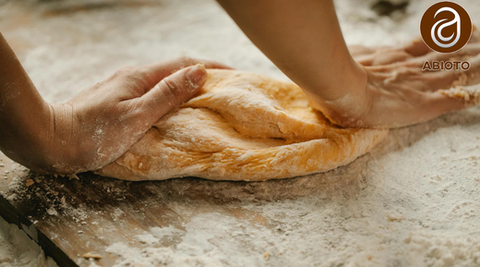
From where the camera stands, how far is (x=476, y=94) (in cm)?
178

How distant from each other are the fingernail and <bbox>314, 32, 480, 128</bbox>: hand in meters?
0.50

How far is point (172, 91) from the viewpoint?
146 centimetres

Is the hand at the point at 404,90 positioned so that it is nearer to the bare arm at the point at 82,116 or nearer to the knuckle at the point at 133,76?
the bare arm at the point at 82,116

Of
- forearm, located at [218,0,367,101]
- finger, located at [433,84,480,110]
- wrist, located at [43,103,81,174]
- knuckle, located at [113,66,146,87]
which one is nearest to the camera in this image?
forearm, located at [218,0,367,101]

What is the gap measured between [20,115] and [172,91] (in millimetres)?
544

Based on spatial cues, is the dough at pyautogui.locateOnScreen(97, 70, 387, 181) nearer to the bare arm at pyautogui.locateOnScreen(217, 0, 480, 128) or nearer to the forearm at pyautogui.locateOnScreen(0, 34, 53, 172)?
the bare arm at pyautogui.locateOnScreen(217, 0, 480, 128)

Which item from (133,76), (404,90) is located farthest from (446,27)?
(133,76)

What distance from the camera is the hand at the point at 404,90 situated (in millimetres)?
1479

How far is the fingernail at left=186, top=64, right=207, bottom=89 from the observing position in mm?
1507

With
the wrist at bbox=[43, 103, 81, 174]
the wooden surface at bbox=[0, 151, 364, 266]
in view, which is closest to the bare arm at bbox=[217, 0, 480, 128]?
the wooden surface at bbox=[0, 151, 364, 266]

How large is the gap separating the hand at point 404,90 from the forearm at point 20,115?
1056 mm

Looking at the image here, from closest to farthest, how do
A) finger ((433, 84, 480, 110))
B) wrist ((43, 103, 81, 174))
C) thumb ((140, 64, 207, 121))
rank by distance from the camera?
wrist ((43, 103, 81, 174)) < thumb ((140, 64, 207, 121)) < finger ((433, 84, 480, 110))

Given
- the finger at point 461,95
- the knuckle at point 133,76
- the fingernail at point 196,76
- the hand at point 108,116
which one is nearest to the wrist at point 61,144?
the hand at point 108,116

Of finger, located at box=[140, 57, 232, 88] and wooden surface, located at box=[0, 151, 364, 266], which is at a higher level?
finger, located at box=[140, 57, 232, 88]
